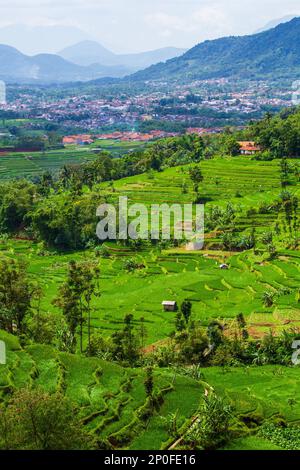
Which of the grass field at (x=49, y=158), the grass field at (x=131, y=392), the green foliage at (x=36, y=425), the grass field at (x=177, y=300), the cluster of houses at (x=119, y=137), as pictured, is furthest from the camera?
the cluster of houses at (x=119, y=137)

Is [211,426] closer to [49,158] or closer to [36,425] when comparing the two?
[36,425]

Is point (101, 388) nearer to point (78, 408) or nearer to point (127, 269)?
point (78, 408)

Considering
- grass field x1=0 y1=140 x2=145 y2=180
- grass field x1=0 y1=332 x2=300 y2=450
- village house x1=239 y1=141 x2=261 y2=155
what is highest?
village house x1=239 y1=141 x2=261 y2=155

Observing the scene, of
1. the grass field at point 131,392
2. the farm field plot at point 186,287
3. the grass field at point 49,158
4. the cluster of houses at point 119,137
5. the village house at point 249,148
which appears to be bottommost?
the farm field plot at point 186,287

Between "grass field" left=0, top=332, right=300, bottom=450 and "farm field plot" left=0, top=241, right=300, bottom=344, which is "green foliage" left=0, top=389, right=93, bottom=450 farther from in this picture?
"farm field plot" left=0, top=241, right=300, bottom=344

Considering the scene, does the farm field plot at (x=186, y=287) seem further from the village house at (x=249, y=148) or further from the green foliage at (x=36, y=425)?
the village house at (x=249, y=148)

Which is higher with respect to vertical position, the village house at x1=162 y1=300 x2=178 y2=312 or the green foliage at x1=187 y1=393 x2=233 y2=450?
the green foliage at x1=187 y1=393 x2=233 y2=450

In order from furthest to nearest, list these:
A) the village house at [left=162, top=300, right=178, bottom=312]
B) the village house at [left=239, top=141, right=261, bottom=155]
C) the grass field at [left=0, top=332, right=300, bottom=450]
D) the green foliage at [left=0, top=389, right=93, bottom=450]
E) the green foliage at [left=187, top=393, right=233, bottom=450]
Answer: the village house at [left=239, top=141, right=261, bottom=155] < the village house at [left=162, top=300, right=178, bottom=312] < the grass field at [left=0, top=332, right=300, bottom=450] < the green foliage at [left=187, top=393, right=233, bottom=450] < the green foliage at [left=0, top=389, right=93, bottom=450]

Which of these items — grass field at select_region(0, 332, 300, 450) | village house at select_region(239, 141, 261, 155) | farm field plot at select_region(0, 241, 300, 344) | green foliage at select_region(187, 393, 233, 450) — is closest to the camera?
green foliage at select_region(187, 393, 233, 450)

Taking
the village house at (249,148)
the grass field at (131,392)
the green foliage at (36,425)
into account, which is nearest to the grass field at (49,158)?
the village house at (249,148)

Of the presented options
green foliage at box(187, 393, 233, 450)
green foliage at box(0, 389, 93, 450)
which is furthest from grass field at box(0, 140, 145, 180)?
green foliage at box(0, 389, 93, 450)

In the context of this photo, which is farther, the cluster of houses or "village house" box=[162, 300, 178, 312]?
the cluster of houses
